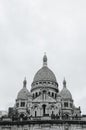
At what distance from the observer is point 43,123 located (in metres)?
52.3

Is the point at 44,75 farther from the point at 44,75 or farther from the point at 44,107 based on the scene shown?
the point at 44,107

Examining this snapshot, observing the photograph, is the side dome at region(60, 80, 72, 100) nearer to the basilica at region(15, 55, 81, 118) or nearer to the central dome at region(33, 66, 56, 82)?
the basilica at region(15, 55, 81, 118)

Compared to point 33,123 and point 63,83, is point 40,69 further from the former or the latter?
point 33,123

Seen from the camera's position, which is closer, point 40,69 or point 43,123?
point 43,123

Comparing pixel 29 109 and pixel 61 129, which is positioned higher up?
pixel 29 109

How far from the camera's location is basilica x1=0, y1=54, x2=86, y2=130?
52.2 metres

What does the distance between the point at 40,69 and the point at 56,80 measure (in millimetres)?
6974

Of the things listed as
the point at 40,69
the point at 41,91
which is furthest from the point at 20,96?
the point at 40,69

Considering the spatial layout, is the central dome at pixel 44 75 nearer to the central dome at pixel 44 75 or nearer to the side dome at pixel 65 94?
the central dome at pixel 44 75

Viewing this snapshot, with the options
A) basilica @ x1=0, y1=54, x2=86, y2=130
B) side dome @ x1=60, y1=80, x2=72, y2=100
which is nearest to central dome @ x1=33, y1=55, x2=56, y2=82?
basilica @ x1=0, y1=54, x2=86, y2=130

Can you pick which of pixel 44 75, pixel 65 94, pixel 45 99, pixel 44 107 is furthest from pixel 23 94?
pixel 65 94

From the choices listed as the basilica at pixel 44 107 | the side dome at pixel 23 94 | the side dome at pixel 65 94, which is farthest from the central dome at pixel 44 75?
the side dome at pixel 65 94

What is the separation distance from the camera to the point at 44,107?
273ft

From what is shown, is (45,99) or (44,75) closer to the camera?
(45,99)
